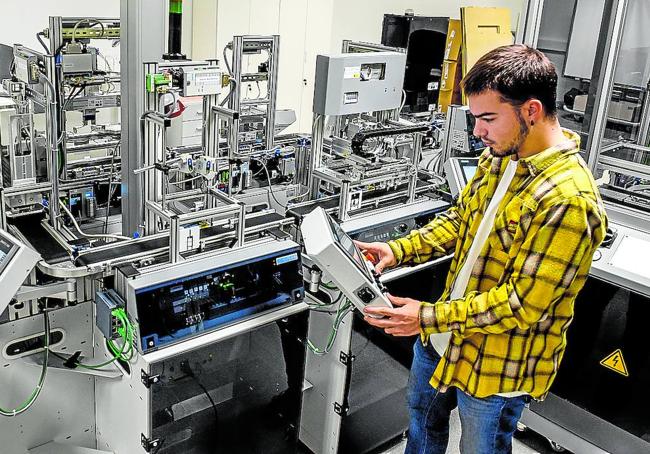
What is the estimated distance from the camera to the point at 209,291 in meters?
2.08

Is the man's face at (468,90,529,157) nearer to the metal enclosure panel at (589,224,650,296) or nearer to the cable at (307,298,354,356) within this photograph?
the cable at (307,298,354,356)

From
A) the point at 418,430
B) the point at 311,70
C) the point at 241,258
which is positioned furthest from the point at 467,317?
the point at 311,70

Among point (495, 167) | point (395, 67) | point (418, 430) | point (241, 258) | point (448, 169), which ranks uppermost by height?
point (395, 67)

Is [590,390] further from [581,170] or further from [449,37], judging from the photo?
[449,37]

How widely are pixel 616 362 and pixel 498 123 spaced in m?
1.78

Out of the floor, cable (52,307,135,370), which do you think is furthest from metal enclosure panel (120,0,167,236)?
the floor

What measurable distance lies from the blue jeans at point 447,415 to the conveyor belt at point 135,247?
849mm

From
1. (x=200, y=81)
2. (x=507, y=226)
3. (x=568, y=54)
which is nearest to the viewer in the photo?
(x=507, y=226)

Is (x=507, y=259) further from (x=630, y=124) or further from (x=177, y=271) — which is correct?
(x=630, y=124)

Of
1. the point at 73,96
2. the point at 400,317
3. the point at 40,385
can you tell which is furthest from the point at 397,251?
the point at 73,96

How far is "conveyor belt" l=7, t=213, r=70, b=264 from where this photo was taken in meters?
2.14

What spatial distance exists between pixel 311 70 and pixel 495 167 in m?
4.23

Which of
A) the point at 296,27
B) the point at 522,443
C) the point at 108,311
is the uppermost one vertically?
the point at 296,27

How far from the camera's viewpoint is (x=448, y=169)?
110 inches
